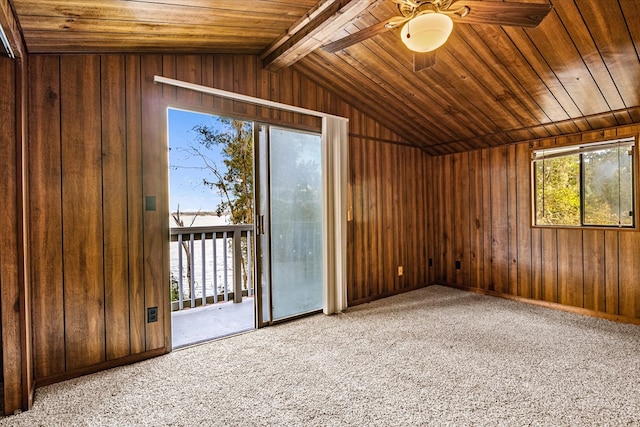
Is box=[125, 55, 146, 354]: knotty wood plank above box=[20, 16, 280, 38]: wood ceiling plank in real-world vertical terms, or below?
below

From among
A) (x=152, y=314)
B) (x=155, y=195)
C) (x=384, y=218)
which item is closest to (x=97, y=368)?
(x=152, y=314)

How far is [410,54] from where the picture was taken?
277 centimetres

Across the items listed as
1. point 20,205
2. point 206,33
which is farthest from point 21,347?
point 206,33

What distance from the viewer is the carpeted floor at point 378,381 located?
176 cm

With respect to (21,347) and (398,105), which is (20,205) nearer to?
(21,347)

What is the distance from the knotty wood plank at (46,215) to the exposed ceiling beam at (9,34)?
0.94 ft

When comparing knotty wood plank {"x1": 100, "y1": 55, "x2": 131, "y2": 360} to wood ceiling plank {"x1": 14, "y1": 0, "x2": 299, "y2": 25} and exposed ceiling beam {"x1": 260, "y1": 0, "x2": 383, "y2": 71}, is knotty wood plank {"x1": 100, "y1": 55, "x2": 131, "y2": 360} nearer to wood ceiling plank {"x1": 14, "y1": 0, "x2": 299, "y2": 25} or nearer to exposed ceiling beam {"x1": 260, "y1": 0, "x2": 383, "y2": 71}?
wood ceiling plank {"x1": 14, "y1": 0, "x2": 299, "y2": 25}

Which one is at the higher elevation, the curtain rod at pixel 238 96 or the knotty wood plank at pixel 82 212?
the curtain rod at pixel 238 96

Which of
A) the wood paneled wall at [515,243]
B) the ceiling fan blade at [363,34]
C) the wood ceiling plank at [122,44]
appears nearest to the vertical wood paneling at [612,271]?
the wood paneled wall at [515,243]

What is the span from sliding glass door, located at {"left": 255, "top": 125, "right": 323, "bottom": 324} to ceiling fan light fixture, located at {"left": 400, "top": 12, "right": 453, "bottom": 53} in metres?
1.78

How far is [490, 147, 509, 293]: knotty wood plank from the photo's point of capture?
409 centimetres

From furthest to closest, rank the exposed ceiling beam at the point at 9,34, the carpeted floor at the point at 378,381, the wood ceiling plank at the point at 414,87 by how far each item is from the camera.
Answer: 1. the wood ceiling plank at the point at 414,87
2. the carpeted floor at the point at 378,381
3. the exposed ceiling beam at the point at 9,34

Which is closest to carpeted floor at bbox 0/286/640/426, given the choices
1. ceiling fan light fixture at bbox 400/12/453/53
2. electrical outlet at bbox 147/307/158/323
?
electrical outlet at bbox 147/307/158/323

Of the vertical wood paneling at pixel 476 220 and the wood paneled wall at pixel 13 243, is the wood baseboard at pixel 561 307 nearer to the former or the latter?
the vertical wood paneling at pixel 476 220
